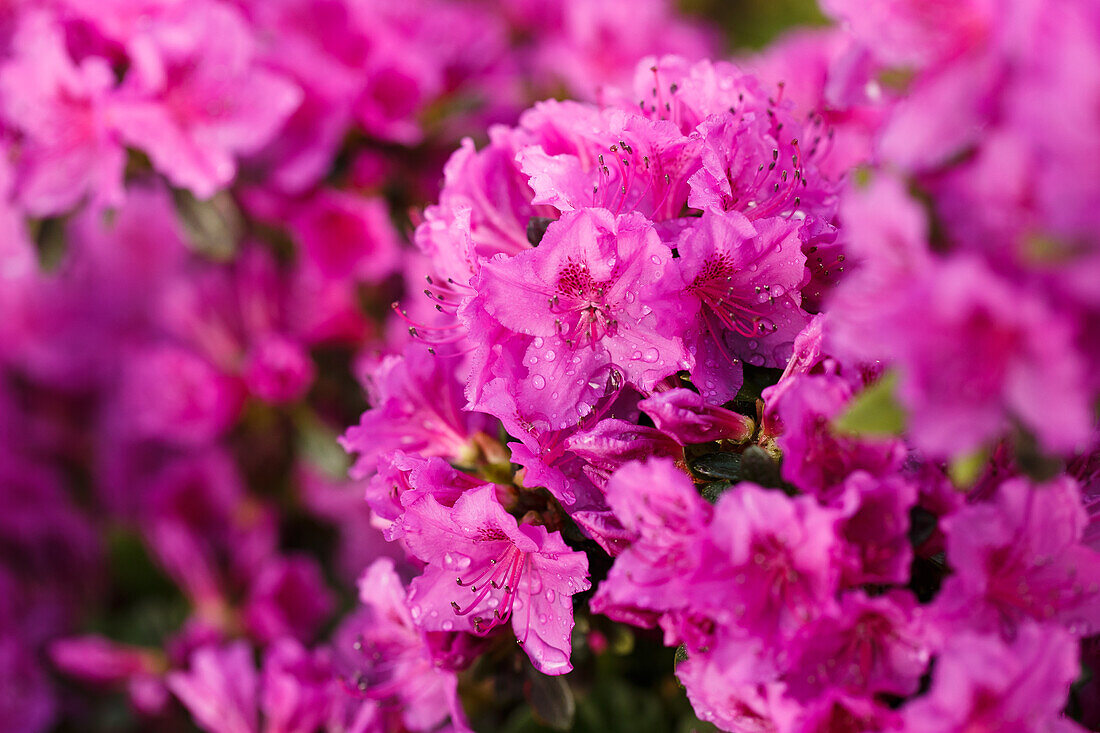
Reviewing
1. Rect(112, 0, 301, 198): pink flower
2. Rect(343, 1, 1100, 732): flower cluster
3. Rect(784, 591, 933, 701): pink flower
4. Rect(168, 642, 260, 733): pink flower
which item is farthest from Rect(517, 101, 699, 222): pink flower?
Rect(168, 642, 260, 733): pink flower

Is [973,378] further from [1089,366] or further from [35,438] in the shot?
[35,438]

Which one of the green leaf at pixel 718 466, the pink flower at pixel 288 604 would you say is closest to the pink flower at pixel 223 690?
the pink flower at pixel 288 604

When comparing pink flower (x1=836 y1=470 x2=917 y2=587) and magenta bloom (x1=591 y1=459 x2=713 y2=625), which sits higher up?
pink flower (x1=836 y1=470 x2=917 y2=587)

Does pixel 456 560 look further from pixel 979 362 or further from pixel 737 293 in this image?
pixel 979 362

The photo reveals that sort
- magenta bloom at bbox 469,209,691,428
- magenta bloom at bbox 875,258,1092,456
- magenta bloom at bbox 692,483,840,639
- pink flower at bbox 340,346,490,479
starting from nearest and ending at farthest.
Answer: magenta bloom at bbox 875,258,1092,456 < magenta bloom at bbox 692,483,840,639 < magenta bloom at bbox 469,209,691,428 < pink flower at bbox 340,346,490,479

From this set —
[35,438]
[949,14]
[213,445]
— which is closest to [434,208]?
[949,14]

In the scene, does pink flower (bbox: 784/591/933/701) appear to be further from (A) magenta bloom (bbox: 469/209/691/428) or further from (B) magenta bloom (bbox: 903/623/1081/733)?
(A) magenta bloom (bbox: 469/209/691/428)
